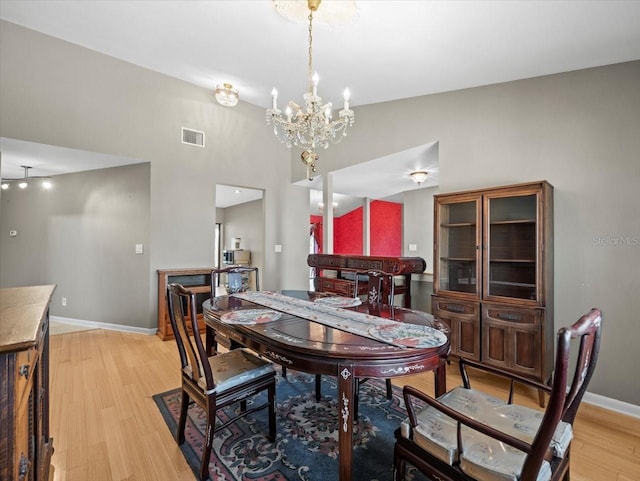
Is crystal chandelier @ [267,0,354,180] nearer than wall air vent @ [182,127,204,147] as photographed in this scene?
Yes

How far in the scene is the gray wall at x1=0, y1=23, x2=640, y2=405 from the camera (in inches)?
93.6

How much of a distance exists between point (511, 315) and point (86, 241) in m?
5.37

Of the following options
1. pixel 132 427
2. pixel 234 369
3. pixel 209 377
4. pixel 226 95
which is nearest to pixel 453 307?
pixel 234 369

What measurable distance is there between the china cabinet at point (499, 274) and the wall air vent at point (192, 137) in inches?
131

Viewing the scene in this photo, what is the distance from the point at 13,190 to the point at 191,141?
10.3 feet

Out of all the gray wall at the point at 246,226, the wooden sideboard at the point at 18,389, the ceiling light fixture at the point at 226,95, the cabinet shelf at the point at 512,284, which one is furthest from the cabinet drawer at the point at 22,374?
the gray wall at the point at 246,226

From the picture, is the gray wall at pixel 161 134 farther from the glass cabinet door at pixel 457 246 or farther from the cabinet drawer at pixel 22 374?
the cabinet drawer at pixel 22 374

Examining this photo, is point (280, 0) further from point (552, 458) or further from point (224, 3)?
point (552, 458)

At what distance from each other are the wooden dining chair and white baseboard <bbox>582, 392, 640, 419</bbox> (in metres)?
2.53

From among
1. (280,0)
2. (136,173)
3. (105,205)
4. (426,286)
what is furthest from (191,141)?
(426,286)

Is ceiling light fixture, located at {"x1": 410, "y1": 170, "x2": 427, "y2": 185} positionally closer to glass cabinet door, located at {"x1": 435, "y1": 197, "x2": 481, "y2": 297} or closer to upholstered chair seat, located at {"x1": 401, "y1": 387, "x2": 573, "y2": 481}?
glass cabinet door, located at {"x1": 435, "y1": 197, "x2": 481, "y2": 297}

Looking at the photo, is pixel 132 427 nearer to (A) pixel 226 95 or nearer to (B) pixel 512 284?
(B) pixel 512 284

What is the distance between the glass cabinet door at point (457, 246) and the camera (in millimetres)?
2922

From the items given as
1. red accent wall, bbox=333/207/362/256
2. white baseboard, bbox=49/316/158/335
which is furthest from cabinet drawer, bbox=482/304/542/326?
red accent wall, bbox=333/207/362/256
